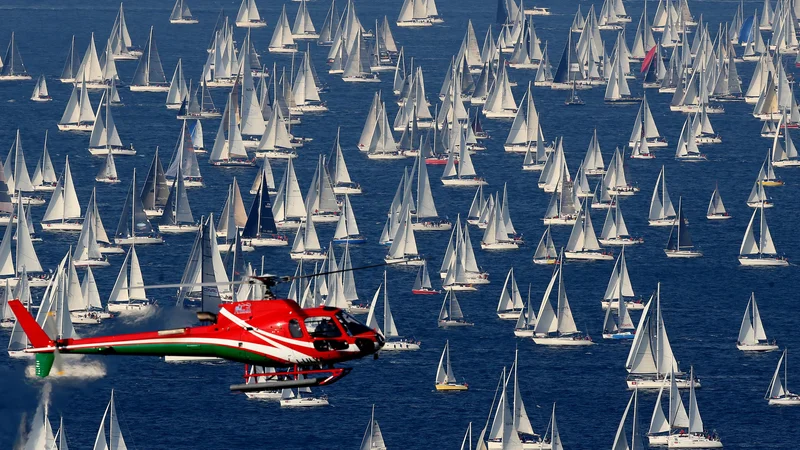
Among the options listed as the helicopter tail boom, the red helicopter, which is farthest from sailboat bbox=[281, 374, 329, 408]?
the red helicopter

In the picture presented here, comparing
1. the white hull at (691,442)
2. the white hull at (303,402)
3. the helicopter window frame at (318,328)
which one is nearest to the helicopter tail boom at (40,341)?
the helicopter window frame at (318,328)

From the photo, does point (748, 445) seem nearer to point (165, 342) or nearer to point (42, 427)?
point (42, 427)

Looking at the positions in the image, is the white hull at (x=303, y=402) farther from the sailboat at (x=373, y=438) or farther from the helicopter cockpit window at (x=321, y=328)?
the helicopter cockpit window at (x=321, y=328)

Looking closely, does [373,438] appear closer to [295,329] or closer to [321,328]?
[321,328]

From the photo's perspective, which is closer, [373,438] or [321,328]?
[321,328]

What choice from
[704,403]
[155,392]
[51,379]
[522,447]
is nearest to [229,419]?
[155,392]

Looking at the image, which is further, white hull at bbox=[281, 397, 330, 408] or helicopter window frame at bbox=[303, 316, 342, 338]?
white hull at bbox=[281, 397, 330, 408]

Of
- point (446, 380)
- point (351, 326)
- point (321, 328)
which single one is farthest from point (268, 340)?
point (446, 380)

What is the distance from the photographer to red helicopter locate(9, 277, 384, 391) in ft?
308

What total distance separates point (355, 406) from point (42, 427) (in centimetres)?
4014

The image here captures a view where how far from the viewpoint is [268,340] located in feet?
310

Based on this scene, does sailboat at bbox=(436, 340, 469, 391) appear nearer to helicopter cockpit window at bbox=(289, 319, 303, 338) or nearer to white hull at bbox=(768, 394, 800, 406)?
white hull at bbox=(768, 394, 800, 406)

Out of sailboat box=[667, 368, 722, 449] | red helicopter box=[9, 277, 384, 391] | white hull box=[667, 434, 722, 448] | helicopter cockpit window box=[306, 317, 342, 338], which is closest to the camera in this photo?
red helicopter box=[9, 277, 384, 391]

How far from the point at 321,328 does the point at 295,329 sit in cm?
108
